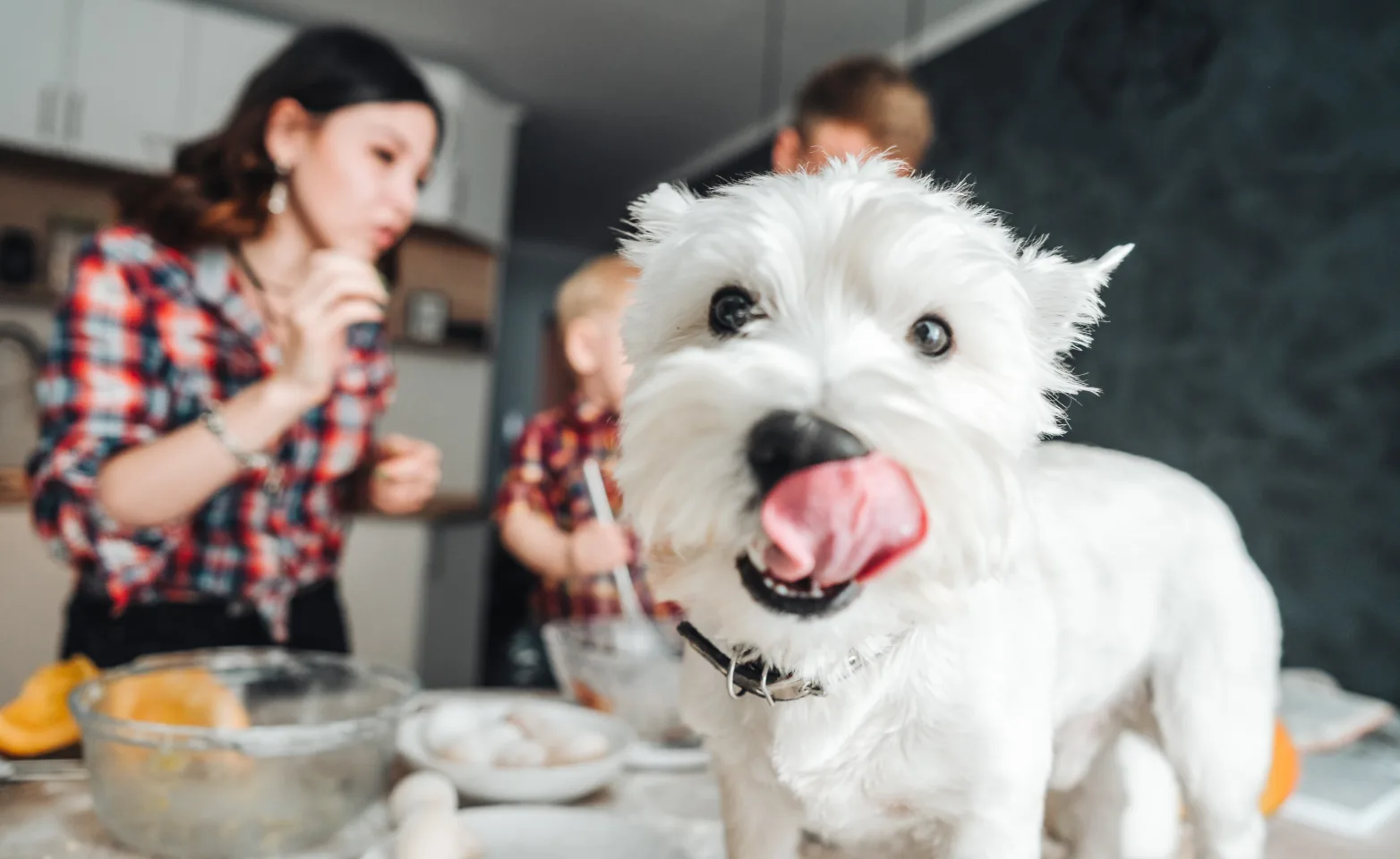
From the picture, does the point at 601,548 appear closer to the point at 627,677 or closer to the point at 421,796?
the point at 627,677

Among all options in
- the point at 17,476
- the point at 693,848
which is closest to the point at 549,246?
the point at 17,476

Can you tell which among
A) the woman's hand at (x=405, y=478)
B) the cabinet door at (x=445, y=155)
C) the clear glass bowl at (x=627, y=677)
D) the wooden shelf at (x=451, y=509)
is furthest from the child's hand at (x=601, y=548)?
the cabinet door at (x=445, y=155)

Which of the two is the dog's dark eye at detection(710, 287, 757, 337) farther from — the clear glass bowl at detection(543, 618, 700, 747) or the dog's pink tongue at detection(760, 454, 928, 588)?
the clear glass bowl at detection(543, 618, 700, 747)

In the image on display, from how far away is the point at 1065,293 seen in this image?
16.4 inches

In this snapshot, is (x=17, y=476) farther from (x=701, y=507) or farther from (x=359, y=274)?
(x=701, y=507)

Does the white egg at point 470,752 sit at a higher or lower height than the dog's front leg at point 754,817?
lower

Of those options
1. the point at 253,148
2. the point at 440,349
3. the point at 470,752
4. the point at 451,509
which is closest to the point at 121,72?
the point at 440,349

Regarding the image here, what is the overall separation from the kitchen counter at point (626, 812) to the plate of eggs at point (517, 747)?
1.9 inches

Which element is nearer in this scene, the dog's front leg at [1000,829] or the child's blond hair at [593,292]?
the dog's front leg at [1000,829]

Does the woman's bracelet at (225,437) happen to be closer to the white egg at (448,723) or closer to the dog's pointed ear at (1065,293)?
the white egg at (448,723)

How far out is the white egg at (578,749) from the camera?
2.39ft

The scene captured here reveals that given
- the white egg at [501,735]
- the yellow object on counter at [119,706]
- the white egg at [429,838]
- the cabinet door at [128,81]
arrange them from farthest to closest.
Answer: the cabinet door at [128,81]
the white egg at [501,735]
the yellow object on counter at [119,706]
the white egg at [429,838]

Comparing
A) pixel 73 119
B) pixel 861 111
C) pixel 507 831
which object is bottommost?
pixel 507 831

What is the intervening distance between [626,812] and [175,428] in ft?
2.82
